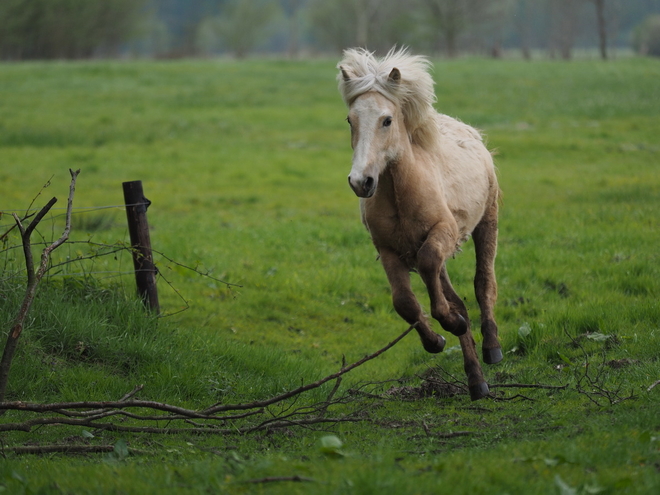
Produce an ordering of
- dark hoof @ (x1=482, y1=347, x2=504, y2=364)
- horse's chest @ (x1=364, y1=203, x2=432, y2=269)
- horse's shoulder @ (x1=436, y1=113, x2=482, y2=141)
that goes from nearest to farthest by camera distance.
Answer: horse's chest @ (x1=364, y1=203, x2=432, y2=269) < dark hoof @ (x1=482, y1=347, x2=504, y2=364) < horse's shoulder @ (x1=436, y1=113, x2=482, y2=141)

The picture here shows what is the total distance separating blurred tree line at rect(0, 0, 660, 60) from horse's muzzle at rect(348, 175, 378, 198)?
38.5 meters

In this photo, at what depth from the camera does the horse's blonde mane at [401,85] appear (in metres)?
5.43

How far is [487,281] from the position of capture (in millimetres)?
7141

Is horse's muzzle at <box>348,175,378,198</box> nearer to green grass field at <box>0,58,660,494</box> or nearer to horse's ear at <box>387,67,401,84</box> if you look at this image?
horse's ear at <box>387,67,401,84</box>

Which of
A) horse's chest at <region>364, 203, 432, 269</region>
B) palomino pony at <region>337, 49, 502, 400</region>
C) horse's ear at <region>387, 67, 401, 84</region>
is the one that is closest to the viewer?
palomino pony at <region>337, 49, 502, 400</region>

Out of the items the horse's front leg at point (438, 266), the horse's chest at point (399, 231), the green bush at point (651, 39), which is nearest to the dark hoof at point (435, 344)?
the horse's front leg at point (438, 266)

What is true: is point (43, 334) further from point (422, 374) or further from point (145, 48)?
point (145, 48)

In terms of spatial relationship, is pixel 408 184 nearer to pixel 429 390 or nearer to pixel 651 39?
pixel 429 390

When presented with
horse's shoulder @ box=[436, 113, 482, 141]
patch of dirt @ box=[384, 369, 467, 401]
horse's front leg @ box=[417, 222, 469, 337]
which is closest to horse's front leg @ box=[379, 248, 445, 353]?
horse's front leg @ box=[417, 222, 469, 337]

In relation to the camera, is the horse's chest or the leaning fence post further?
the leaning fence post

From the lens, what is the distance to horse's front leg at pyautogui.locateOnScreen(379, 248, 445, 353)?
5527mm

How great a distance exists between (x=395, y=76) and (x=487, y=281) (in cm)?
255

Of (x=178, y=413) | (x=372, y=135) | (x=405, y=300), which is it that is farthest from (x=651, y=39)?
(x=178, y=413)

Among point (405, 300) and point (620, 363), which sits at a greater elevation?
point (405, 300)
